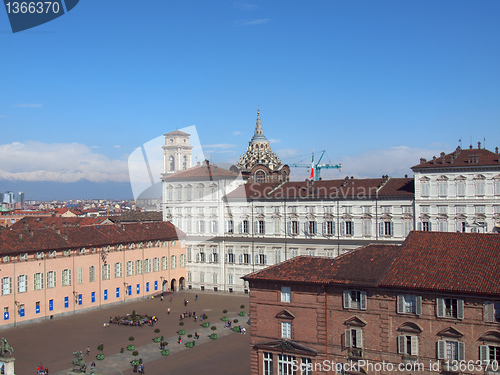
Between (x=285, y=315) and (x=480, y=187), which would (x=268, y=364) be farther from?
(x=480, y=187)

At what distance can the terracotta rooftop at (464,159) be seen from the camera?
2425 inches

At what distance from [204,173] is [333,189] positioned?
18.9 metres

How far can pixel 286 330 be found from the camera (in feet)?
115

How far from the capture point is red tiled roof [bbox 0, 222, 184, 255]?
57.5 m

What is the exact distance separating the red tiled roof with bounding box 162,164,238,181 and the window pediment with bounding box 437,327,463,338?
49.7 meters

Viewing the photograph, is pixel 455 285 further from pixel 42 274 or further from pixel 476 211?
pixel 42 274

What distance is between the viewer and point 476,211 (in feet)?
203

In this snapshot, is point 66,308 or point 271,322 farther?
point 66,308

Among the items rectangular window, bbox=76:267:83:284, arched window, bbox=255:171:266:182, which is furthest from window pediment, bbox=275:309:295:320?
arched window, bbox=255:171:266:182

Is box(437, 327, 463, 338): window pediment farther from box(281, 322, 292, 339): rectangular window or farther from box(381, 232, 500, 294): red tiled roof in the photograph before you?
box(281, 322, 292, 339): rectangular window

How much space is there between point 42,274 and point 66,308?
498 centimetres

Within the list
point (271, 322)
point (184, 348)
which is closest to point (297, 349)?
point (271, 322)

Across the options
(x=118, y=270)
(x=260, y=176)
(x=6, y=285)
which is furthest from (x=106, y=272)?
(x=260, y=176)

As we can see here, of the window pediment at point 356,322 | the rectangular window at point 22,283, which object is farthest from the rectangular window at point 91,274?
the window pediment at point 356,322
